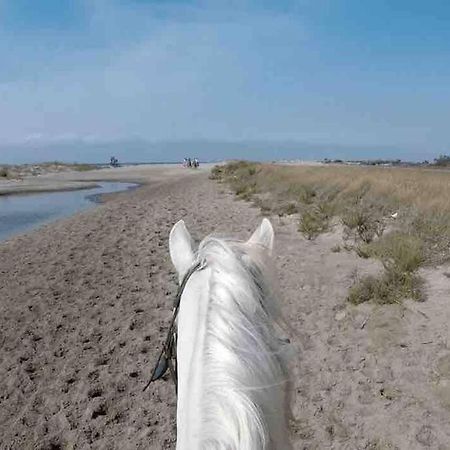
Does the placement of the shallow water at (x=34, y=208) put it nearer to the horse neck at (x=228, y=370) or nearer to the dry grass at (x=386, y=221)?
the dry grass at (x=386, y=221)

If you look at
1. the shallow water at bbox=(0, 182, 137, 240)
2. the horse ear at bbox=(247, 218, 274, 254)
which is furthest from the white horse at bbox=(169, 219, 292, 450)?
the shallow water at bbox=(0, 182, 137, 240)

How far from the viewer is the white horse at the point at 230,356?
108 centimetres

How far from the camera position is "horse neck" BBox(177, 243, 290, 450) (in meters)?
1.07

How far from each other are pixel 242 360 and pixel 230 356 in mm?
29

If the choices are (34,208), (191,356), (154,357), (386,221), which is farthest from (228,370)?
(34,208)

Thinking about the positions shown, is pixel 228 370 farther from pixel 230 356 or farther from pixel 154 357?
pixel 154 357

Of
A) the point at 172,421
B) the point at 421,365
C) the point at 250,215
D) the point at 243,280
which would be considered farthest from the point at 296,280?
the point at 250,215

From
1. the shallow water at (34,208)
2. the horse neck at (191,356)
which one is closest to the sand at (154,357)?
the horse neck at (191,356)

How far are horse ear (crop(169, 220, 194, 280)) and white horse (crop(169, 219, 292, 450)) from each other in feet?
0.49

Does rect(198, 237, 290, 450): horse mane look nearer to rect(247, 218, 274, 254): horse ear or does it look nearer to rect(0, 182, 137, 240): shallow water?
rect(247, 218, 274, 254): horse ear

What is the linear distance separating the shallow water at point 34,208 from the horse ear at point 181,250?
1379 cm

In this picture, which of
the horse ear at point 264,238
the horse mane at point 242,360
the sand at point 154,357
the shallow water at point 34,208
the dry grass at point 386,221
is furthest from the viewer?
the shallow water at point 34,208

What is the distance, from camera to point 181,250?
171 centimetres

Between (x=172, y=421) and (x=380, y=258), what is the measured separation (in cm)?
406
